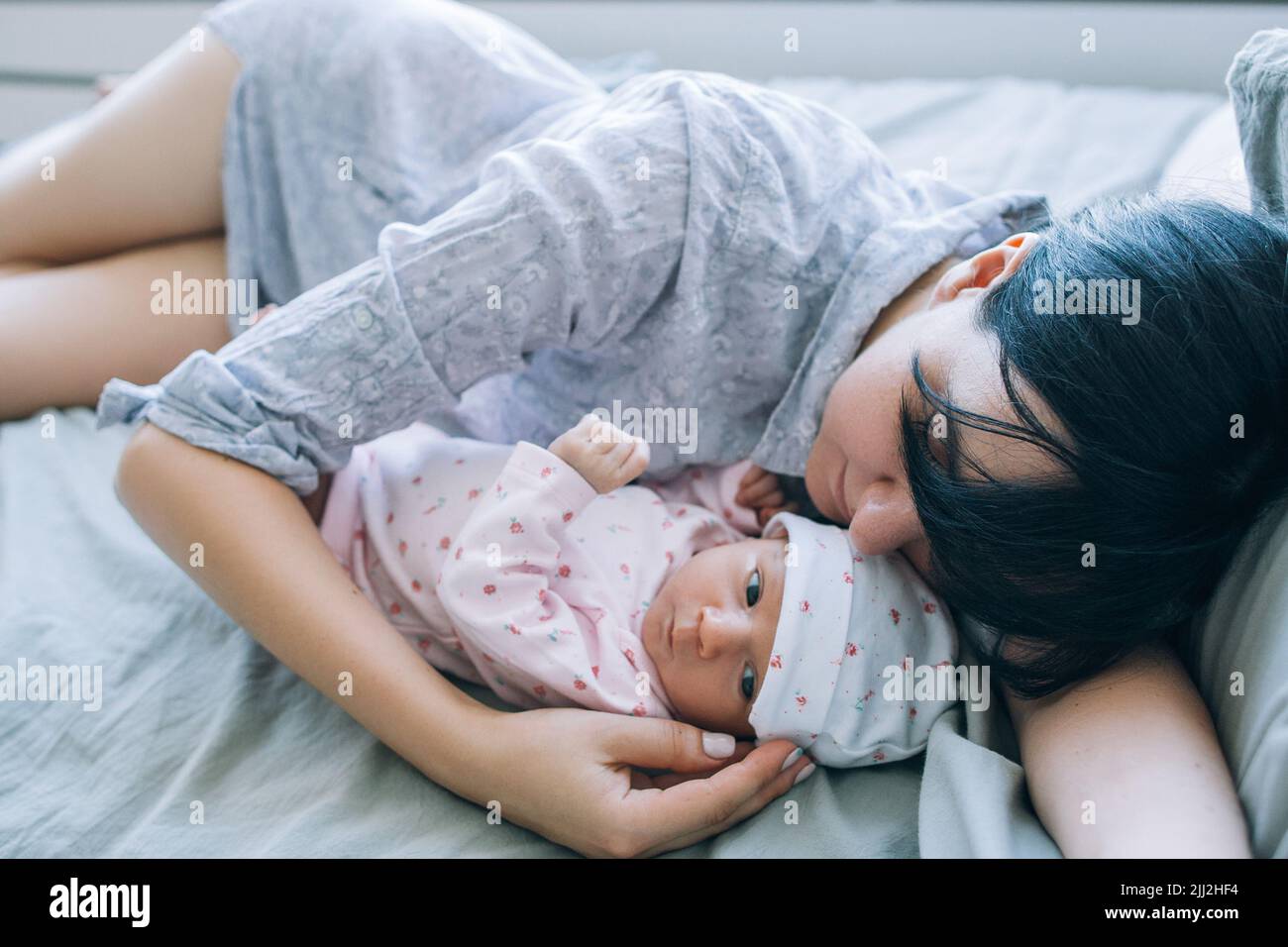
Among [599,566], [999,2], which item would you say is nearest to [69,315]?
[599,566]

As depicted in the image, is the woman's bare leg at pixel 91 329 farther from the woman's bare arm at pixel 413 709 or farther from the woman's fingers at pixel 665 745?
the woman's fingers at pixel 665 745

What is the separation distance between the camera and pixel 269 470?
2.81ft

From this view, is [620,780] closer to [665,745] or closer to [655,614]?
[665,745]

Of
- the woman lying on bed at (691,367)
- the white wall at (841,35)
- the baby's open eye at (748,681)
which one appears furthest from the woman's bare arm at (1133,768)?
the white wall at (841,35)

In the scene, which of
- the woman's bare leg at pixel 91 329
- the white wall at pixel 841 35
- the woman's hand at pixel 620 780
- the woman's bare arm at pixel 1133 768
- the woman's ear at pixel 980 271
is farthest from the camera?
the white wall at pixel 841 35

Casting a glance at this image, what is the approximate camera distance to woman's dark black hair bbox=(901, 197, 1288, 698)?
2.33 feet

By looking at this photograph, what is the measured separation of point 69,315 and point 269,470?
18.9 inches

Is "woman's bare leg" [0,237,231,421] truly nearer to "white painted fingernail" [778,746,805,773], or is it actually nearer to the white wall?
"white painted fingernail" [778,746,805,773]

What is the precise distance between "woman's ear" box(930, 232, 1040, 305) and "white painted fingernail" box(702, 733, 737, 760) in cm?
40

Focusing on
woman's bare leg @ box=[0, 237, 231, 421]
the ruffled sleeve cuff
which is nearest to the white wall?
woman's bare leg @ box=[0, 237, 231, 421]

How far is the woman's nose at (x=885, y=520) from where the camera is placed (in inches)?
32.1

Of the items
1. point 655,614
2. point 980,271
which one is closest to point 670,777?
point 655,614

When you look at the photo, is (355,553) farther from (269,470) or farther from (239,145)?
(239,145)

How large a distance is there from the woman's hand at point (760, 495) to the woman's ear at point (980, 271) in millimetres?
246
